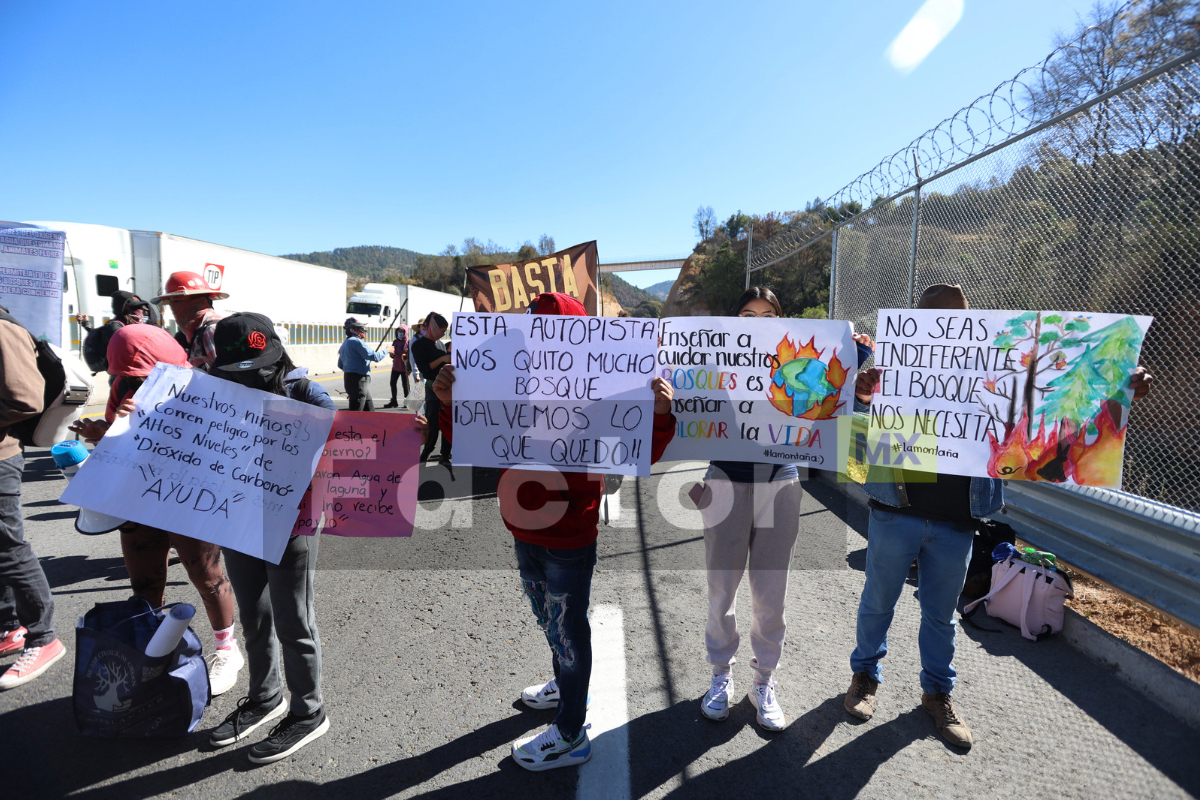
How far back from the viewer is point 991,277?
5020 mm

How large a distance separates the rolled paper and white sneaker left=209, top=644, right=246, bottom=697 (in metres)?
0.53

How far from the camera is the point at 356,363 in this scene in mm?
9242

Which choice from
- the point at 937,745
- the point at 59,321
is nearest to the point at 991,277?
the point at 937,745

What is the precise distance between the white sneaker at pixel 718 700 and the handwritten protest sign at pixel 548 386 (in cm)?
121

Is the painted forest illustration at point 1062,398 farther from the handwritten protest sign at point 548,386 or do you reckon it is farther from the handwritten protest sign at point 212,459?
the handwritten protest sign at point 212,459

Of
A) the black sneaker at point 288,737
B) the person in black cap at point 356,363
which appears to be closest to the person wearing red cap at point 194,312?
the black sneaker at point 288,737

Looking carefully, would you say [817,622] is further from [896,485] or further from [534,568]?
[534,568]

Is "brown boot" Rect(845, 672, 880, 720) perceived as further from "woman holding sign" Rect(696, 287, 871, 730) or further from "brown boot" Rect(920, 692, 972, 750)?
"woman holding sign" Rect(696, 287, 871, 730)

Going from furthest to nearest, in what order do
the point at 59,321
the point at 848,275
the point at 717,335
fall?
the point at 848,275 → the point at 59,321 → the point at 717,335

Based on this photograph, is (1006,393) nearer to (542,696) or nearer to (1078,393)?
(1078,393)

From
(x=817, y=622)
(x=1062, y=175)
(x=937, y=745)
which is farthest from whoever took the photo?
(x=1062, y=175)

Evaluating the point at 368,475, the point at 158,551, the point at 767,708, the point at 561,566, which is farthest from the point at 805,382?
the point at 158,551

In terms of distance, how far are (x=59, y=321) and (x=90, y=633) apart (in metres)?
3.51

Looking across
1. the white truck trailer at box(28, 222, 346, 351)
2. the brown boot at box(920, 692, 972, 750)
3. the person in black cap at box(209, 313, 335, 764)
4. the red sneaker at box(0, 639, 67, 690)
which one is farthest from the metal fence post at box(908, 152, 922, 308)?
the white truck trailer at box(28, 222, 346, 351)
